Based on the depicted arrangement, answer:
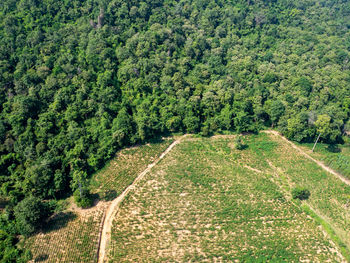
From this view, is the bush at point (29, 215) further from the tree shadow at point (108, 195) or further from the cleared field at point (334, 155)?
the cleared field at point (334, 155)

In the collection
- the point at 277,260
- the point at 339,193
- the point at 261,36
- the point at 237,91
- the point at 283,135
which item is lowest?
the point at 277,260

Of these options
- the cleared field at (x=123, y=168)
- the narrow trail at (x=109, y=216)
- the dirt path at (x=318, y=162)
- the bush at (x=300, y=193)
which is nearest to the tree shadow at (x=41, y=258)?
the narrow trail at (x=109, y=216)

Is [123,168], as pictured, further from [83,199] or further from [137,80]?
[137,80]

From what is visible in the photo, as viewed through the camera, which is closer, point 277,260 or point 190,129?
point 277,260

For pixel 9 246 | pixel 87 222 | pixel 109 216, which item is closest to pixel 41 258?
pixel 9 246

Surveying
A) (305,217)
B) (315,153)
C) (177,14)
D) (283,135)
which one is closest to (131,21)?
(177,14)

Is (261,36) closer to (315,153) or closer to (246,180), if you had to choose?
(315,153)

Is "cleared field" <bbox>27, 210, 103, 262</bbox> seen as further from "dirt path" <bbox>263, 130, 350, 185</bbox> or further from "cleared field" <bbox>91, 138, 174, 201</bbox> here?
"dirt path" <bbox>263, 130, 350, 185</bbox>
